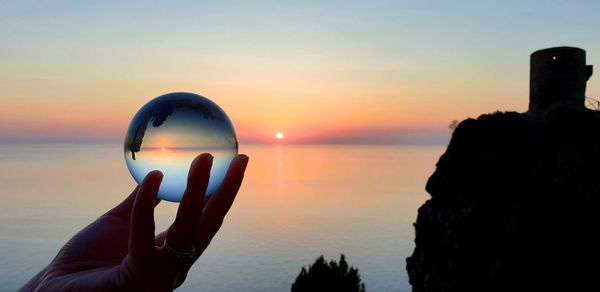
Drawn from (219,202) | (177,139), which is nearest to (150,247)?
(219,202)

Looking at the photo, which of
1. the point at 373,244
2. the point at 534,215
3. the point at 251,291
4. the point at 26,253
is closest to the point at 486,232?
the point at 534,215

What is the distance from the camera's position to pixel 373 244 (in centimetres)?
14262

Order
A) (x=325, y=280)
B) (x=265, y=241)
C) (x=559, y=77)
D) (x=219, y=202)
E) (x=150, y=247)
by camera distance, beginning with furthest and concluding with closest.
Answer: (x=265, y=241), (x=325, y=280), (x=559, y=77), (x=219, y=202), (x=150, y=247)

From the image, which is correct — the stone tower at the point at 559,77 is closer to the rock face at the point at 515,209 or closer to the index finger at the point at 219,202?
the rock face at the point at 515,209

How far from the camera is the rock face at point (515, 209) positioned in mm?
18516

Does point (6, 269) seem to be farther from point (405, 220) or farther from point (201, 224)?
point (201, 224)

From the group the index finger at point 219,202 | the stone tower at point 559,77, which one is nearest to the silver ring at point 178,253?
the index finger at point 219,202

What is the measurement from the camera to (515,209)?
2167cm

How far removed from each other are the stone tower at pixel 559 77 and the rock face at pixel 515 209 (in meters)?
11.7

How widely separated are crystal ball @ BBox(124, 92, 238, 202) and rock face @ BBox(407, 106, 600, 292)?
16758 millimetres

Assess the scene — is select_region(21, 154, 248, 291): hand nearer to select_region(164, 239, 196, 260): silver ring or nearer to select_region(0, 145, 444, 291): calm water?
select_region(164, 239, 196, 260): silver ring

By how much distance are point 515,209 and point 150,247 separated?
809 inches

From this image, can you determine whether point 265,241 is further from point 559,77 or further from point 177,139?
point 177,139

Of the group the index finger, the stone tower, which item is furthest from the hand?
the stone tower
